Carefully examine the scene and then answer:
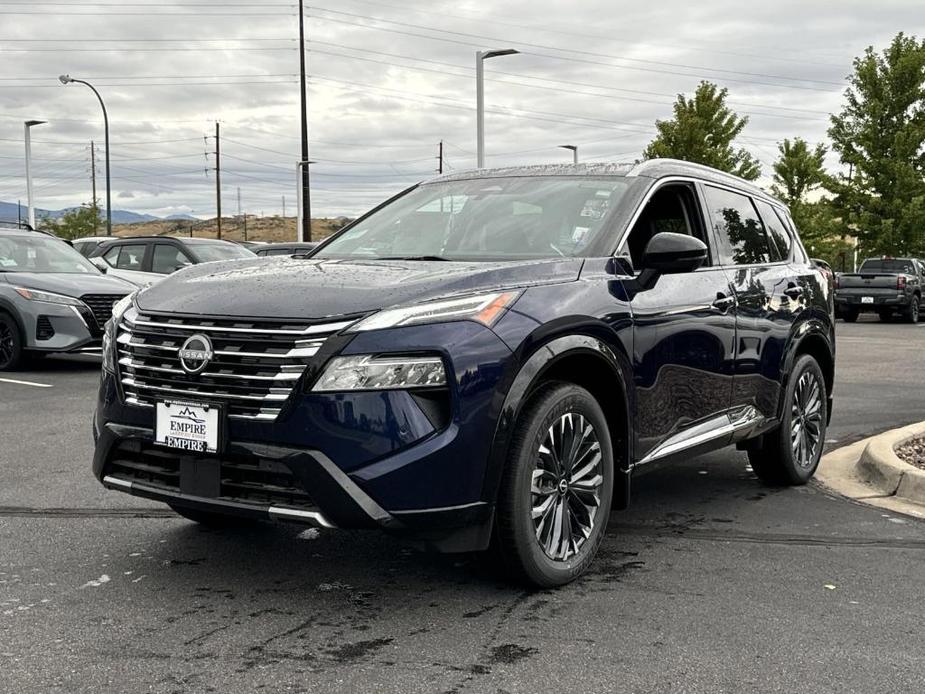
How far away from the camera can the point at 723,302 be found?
17.5 feet

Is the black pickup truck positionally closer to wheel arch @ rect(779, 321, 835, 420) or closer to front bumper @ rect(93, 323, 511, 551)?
wheel arch @ rect(779, 321, 835, 420)

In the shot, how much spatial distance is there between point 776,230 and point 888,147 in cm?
3088

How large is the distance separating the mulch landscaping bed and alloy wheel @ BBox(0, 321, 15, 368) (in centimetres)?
945

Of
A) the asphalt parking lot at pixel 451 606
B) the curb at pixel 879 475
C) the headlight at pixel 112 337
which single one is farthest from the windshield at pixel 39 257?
the curb at pixel 879 475

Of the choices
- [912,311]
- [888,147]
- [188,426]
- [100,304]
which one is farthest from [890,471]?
[888,147]

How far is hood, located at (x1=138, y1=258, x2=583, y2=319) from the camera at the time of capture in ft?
12.5

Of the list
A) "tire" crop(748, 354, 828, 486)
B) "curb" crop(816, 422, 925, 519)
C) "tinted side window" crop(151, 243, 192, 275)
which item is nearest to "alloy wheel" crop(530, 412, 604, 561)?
"tire" crop(748, 354, 828, 486)

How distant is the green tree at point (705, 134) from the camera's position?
37812 millimetres

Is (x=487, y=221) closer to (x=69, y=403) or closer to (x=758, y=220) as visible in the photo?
(x=758, y=220)

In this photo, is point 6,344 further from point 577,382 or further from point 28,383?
point 577,382

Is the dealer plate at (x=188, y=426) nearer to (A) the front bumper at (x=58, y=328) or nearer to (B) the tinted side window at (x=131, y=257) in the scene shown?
(A) the front bumper at (x=58, y=328)

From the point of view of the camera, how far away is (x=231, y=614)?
389cm

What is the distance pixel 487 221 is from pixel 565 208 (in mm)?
376

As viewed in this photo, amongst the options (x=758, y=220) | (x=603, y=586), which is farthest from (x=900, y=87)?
(x=603, y=586)
